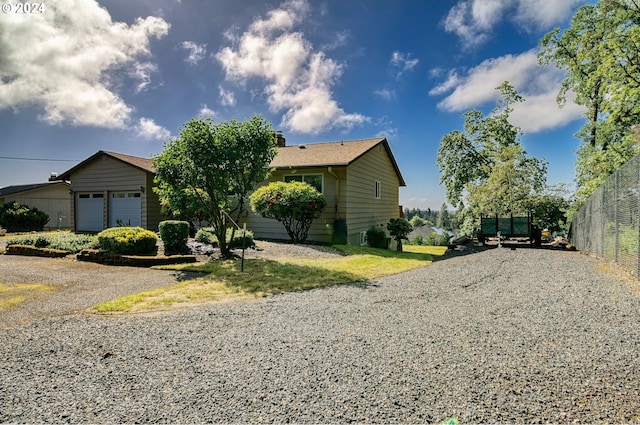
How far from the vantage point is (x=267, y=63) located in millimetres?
12664

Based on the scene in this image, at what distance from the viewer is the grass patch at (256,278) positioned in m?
5.16

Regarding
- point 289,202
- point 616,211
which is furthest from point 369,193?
point 616,211

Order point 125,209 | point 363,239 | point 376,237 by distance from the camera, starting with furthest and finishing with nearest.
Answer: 1. point 125,209
2. point 363,239
3. point 376,237

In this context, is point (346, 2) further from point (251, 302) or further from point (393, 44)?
point (251, 302)

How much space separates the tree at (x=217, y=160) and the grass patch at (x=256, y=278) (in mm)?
1848

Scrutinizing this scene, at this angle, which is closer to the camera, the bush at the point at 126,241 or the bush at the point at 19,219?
the bush at the point at 126,241

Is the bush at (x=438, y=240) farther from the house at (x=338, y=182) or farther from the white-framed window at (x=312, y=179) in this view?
the white-framed window at (x=312, y=179)

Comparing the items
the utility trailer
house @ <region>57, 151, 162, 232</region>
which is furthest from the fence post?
house @ <region>57, 151, 162, 232</region>

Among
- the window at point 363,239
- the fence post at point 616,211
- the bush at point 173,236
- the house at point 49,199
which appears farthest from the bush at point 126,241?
the house at point 49,199

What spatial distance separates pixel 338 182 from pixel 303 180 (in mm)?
1701

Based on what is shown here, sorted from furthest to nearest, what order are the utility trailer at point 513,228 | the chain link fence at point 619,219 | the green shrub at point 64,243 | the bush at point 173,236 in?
the utility trailer at point 513,228 < the green shrub at point 64,243 < the bush at point 173,236 < the chain link fence at point 619,219

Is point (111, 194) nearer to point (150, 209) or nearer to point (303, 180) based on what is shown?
point (150, 209)

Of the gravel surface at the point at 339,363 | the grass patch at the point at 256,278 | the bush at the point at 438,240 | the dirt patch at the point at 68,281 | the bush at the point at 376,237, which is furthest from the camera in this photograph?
the bush at the point at 438,240

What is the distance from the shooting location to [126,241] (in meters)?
8.48
